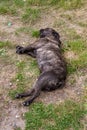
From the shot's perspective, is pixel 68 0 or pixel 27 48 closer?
pixel 27 48

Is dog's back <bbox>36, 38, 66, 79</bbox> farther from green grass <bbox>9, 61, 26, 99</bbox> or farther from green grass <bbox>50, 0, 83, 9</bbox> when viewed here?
green grass <bbox>50, 0, 83, 9</bbox>

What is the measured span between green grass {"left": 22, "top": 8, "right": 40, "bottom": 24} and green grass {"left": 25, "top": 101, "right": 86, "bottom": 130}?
3.29m

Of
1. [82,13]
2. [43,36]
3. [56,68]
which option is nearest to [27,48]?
[43,36]

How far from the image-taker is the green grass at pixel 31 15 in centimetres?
872

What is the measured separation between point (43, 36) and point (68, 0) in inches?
89.0

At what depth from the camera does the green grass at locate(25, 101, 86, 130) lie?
5.60 metres

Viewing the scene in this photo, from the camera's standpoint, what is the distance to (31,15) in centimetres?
890

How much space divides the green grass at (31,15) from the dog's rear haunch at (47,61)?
97cm

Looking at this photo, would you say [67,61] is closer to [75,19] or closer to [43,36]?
[43,36]

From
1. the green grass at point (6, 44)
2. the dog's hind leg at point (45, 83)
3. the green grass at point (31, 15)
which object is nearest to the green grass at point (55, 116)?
the dog's hind leg at point (45, 83)

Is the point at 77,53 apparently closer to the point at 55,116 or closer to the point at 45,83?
the point at 45,83

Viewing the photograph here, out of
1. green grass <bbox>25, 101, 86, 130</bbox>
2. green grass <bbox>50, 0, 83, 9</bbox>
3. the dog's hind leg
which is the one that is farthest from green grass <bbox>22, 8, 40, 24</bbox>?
green grass <bbox>25, 101, 86, 130</bbox>

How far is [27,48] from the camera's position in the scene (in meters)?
7.36

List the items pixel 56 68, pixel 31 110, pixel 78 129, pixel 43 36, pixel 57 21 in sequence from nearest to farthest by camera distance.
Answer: pixel 78 129 < pixel 31 110 < pixel 56 68 < pixel 43 36 < pixel 57 21
